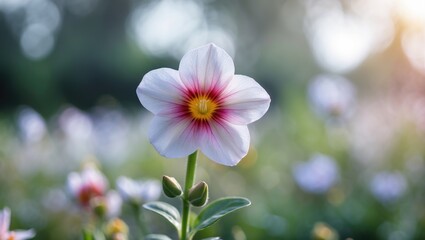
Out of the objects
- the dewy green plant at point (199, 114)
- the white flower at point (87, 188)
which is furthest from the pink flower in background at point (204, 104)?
the white flower at point (87, 188)

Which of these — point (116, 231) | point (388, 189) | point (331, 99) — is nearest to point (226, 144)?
point (116, 231)

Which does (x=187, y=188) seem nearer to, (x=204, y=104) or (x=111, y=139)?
(x=204, y=104)

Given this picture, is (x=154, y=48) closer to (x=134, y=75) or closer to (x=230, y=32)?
(x=134, y=75)

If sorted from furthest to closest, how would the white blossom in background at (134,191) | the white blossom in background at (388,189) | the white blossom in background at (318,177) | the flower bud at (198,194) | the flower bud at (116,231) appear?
the white blossom in background at (318,177)
the white blossom in background at (388,189)
the white blossom in background at (134,191)
the flower bud at (116,231)
the flower bud at (198,194)

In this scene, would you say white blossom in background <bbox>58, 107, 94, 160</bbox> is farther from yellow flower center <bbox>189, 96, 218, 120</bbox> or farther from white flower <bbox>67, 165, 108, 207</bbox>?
yellow flower center <bbox>189, 96, 218, 120</bbox>

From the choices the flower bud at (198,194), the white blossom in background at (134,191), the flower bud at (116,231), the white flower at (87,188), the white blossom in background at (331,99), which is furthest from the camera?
the white blossom in background at (331,99)

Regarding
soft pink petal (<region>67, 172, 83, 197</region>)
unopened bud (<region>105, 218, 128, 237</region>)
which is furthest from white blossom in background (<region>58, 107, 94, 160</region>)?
unopened bud (<region>105, 218, 128, 237</region>)

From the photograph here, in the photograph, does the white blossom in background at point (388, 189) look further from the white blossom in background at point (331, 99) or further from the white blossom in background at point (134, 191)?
the white blossom in background at point (134, 191)
